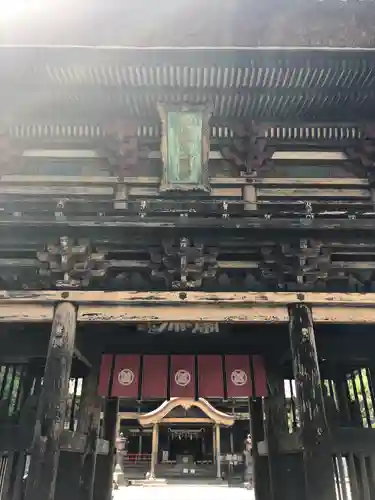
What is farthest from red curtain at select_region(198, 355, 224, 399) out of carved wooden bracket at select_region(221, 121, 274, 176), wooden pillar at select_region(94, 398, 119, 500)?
carved wooden bracket at select_region(221, 121, 274, 176)

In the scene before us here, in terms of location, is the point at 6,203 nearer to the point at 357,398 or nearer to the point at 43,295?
the point at 43,295

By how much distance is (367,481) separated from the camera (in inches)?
211

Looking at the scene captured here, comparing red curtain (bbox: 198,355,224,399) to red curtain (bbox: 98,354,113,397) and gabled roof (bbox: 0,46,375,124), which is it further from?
gabled roof (bbox: 0,46,375,124)

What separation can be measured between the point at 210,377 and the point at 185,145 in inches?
135

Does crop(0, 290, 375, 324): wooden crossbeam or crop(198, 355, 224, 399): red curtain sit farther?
crop(198, 355, 224, 399): red curtain

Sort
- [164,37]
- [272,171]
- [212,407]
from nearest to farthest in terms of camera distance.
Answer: [164,37]
[272,171]
[212,407]

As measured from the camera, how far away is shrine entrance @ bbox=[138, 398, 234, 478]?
17.4m

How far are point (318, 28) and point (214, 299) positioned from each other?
405cm

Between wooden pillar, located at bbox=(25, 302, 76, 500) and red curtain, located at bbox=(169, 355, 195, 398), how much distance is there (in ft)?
6.47

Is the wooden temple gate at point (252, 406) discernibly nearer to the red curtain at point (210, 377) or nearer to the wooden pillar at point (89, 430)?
the wooden pillar at point (89, 430)

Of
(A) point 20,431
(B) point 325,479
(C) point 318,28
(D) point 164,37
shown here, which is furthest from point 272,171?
(A) point 20,431

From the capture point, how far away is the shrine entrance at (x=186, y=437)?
17.4 meters

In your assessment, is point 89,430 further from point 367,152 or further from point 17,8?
point 17,8

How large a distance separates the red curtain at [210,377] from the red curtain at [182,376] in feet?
0.40
